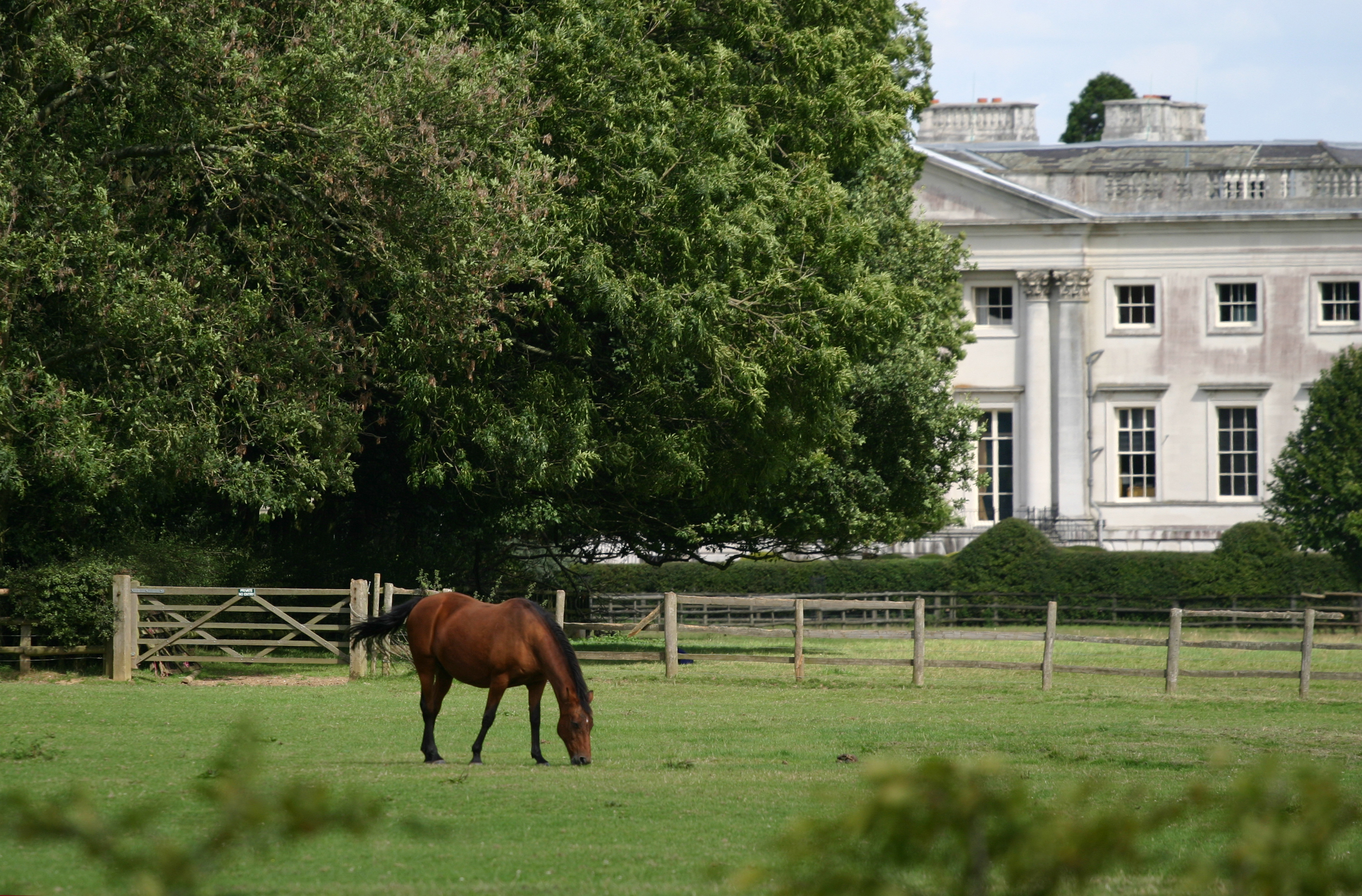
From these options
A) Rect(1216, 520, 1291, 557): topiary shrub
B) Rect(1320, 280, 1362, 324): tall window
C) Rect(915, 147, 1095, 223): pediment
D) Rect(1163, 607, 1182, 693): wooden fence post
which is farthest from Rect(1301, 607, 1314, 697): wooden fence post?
Rect(1320, 280, 1362, 324): tall window

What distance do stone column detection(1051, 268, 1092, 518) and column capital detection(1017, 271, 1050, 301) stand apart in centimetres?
35

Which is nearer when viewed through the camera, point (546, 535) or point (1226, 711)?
point (1226, 711)

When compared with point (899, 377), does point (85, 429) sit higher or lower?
lower

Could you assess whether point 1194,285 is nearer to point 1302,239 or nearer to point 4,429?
point 1302,239

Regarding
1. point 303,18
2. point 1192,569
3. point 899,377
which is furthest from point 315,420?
point 1192,569

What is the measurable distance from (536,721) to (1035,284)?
1826 inches

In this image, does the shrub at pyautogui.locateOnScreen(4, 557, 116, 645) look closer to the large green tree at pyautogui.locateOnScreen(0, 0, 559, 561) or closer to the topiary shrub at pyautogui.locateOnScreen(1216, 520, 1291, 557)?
the large green tree at pyautogui.locateOnScreen(0, 0, 559, 561)

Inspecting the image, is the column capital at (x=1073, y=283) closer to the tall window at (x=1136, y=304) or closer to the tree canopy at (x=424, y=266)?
the tall window at (x=1136, y=304)

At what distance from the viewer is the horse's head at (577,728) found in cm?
1202

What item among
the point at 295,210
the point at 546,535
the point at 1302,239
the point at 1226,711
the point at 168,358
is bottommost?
the point at 1226,711

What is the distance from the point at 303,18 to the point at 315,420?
533cm

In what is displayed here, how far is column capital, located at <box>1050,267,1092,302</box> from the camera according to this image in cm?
5541

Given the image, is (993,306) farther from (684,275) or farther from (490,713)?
(490,713)

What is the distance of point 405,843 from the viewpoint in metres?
8.42
